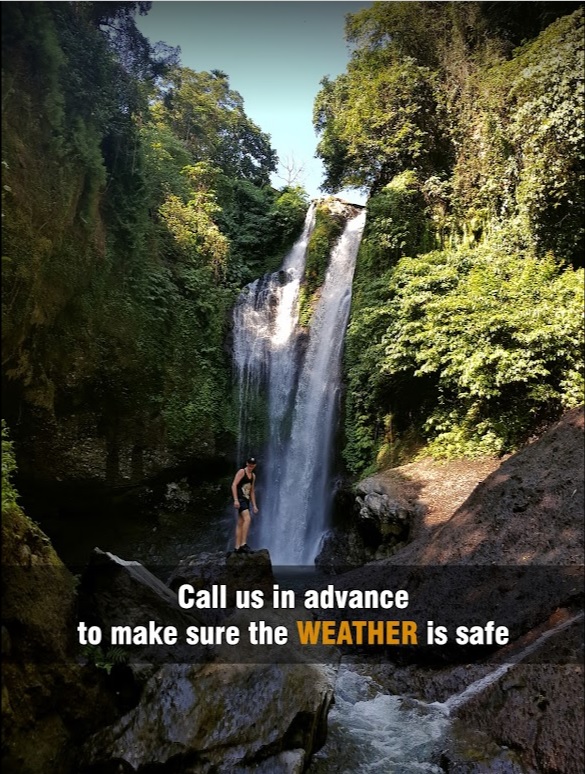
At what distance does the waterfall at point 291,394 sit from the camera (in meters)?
13.6

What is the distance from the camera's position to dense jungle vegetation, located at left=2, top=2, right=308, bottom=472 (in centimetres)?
922

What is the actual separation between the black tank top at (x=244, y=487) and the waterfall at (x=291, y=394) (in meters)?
6.14

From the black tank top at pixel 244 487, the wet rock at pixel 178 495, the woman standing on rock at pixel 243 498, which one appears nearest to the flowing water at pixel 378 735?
the woman standing on rock at pixel 243 498

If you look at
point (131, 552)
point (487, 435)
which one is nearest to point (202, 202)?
point (131, 552)

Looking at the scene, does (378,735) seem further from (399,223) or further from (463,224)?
(399,223)

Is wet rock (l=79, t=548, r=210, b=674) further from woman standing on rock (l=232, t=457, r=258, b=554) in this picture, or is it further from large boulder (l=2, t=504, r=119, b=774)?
woman standing on rock (l=232, t=457, r=258, b=554)

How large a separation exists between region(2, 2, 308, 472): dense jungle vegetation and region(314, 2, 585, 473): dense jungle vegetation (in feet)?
16.2

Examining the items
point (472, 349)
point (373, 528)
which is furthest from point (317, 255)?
point (373, 528)

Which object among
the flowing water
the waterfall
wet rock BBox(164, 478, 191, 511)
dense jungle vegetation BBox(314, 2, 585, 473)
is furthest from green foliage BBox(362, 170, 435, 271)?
the flowing water

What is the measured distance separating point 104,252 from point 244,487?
773 centimetres

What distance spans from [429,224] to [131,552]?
1211 cm

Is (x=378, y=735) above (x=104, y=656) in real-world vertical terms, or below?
below

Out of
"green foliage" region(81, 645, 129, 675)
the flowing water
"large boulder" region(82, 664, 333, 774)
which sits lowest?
the flowing water

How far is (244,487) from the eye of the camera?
287 inches
